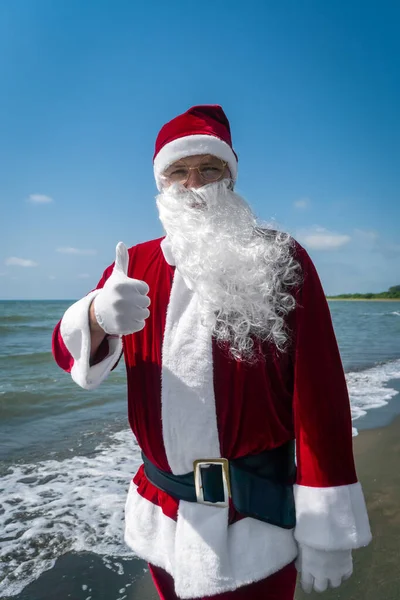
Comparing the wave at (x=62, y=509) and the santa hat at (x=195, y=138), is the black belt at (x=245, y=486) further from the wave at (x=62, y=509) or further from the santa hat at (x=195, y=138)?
the wave at (x=62, y=509)

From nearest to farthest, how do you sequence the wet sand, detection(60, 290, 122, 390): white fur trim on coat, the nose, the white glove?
the white glove
detection(60, 290, 122, 390): white fur trim on coat
the nose
the wet sand

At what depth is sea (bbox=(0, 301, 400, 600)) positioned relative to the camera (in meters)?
2.73

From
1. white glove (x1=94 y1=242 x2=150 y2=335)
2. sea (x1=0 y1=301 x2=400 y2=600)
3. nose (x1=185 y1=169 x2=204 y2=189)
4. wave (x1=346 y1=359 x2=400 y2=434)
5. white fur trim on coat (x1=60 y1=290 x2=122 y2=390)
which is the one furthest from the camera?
wave (x1=346 y1=359 x2=400 y2=434)

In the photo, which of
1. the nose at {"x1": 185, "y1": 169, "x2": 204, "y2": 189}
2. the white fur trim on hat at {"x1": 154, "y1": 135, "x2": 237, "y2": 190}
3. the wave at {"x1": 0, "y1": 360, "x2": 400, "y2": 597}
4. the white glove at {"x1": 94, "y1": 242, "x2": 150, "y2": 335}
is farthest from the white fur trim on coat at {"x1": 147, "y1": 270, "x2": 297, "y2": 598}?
the wave at {"x1": 0, "y1": 360, "x2": 400, "y2": 597}

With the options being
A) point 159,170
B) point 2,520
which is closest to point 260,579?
point 159,170

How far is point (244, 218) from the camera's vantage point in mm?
1521

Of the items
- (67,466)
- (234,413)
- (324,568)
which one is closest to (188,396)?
(234,413)

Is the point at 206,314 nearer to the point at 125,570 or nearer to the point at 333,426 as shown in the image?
the point at 333,426

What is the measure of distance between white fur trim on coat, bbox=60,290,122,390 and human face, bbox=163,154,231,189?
49 cm

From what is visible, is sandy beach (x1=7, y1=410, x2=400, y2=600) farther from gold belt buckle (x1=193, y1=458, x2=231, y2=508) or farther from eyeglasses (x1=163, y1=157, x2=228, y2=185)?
eyeglasses (x1=163, y1=157, x2=228, y2=185)

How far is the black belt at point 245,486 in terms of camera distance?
4.16 feet

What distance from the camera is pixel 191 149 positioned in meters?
1.56

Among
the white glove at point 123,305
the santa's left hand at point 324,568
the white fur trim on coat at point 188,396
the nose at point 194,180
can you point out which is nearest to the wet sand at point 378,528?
the santa's left hand at point 324,568

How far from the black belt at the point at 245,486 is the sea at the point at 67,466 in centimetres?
148
